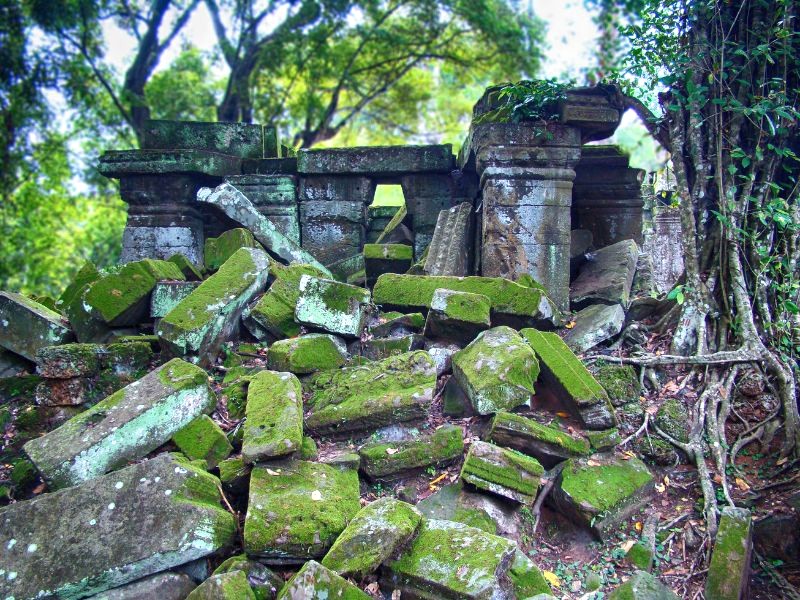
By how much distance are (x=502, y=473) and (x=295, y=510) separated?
998mm

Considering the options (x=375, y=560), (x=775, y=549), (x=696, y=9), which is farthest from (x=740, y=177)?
(x=375, y=560)

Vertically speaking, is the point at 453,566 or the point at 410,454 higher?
the point at 410,454

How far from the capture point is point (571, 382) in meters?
3.48

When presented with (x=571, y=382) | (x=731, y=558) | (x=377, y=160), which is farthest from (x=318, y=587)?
(x=377, y=160)

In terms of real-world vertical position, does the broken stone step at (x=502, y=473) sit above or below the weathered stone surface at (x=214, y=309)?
below

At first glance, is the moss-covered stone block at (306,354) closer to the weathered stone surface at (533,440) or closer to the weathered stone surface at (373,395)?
the weathered stone surface at (373,395)

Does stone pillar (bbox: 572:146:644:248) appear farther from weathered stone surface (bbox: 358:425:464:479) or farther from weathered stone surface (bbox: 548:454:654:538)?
weathered stone surface (bbox: 358:425:464:479)

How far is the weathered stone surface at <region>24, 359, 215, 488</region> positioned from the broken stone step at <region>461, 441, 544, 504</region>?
1.55 m

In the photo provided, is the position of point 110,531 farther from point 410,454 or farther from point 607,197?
point 607,197

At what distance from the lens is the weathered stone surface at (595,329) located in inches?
167

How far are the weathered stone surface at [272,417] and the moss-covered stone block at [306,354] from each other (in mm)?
247

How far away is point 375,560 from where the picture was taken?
2406 mm

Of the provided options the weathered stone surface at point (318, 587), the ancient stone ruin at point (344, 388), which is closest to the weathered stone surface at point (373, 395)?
the ancient stone ruin at point (344, 388)

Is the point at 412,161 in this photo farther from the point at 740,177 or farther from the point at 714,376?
the point at 714,376
